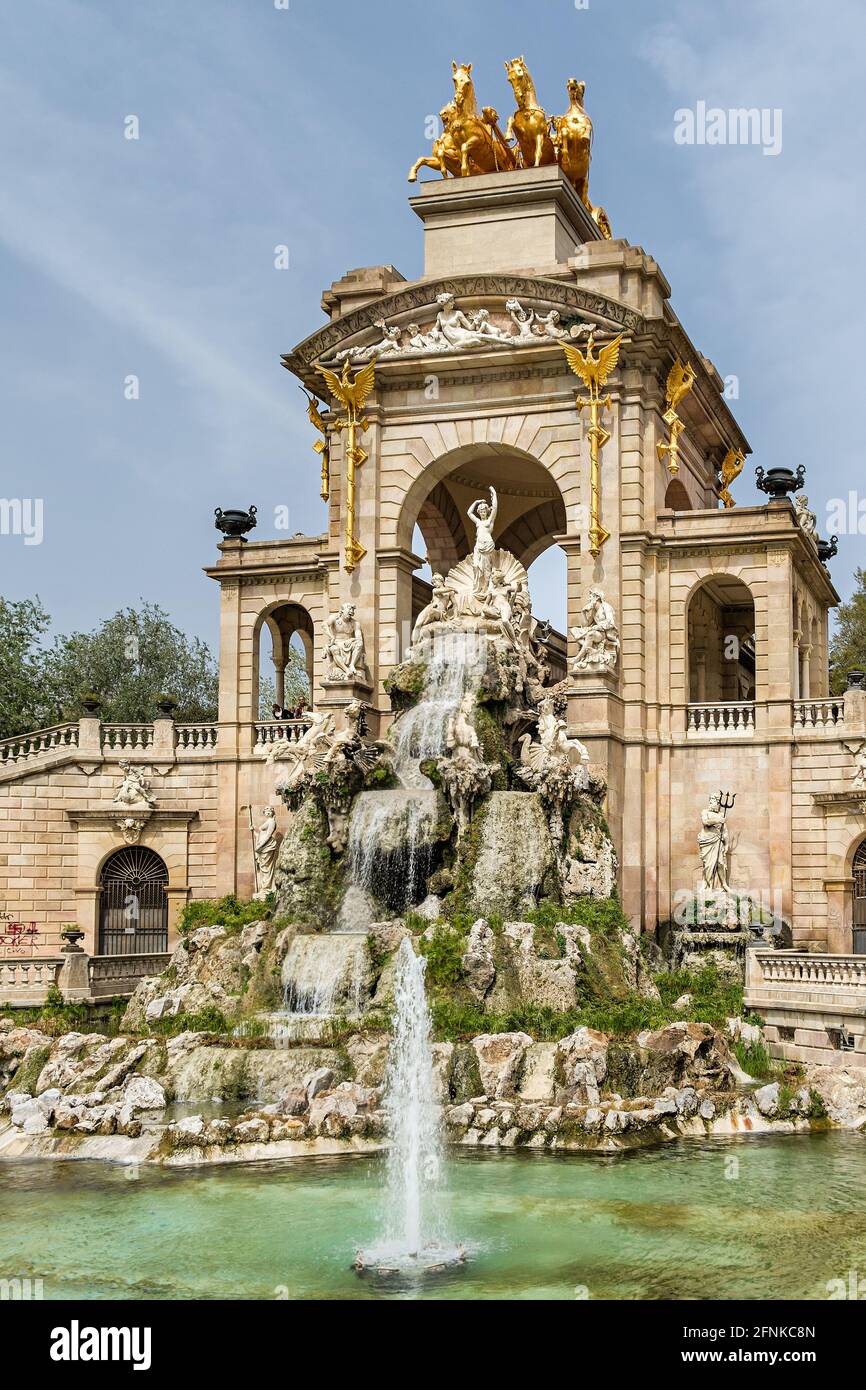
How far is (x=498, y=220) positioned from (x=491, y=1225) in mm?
25113

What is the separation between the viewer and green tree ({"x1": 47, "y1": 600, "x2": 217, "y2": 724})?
4975 cm

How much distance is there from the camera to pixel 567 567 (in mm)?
32062

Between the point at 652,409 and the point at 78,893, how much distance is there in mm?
16231

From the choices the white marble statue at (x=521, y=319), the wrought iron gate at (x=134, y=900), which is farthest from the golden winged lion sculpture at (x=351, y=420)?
the wrought iron gate at (x=134, y=900)

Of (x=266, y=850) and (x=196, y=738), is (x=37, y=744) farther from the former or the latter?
(x=266, y=850)

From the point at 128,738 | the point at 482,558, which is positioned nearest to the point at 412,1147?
the point at 482,558

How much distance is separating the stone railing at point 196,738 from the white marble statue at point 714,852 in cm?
1128

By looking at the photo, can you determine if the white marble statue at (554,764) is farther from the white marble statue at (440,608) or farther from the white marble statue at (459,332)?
the white marble statue at (459,332)

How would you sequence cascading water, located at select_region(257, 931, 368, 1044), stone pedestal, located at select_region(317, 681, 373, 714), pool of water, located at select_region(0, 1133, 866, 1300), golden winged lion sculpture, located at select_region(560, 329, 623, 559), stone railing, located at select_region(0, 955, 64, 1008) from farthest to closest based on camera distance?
1. stone pedestal, located at select_region(317, 681, 373, 714)
2. golden winged lion sculpture, located at select_region(560, 329, 623, 559)
3. stone railing, located at select_region(0, 955, 64, 1008)
4. cascading water, located at select_region(257, 931, 368, 1044)
5. pool of water, located at select_region(0, 1133, 866, 1300)

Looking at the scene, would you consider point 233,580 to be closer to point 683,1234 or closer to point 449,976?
point 449,976

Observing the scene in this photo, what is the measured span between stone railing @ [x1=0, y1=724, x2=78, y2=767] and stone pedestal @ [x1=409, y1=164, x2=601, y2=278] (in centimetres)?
1315

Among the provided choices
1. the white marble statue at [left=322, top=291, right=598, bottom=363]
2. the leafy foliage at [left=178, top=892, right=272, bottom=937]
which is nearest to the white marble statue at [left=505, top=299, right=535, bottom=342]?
the white marble statue at [left=322, top=291, right=598, bottom=363]

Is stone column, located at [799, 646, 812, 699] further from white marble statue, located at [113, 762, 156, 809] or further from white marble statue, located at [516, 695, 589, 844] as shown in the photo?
white marble statue, located at [113, 762, 156, 809]
